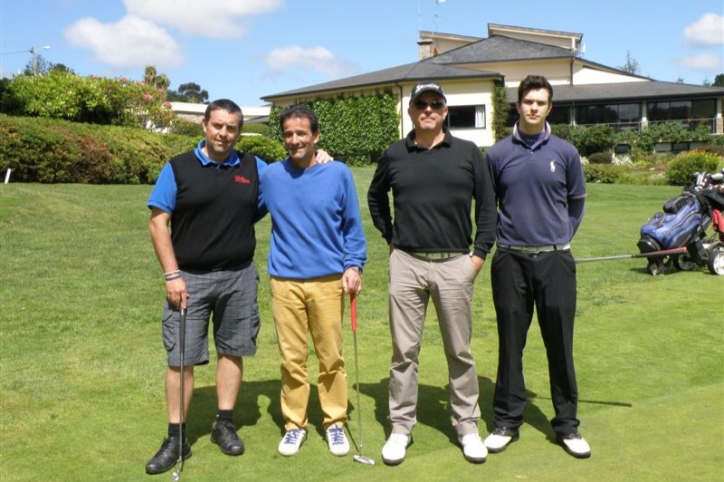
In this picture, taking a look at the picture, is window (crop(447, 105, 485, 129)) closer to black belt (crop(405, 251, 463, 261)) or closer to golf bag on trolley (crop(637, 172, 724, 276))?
golf bag on trolley (crop(637, 172, 724, 276))

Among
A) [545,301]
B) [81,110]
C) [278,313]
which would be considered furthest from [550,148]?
[81,110]

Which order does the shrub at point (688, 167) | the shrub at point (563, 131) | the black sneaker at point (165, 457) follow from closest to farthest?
the black sneaker at point (165, 457)
the shrub at point (688, 167)
the shrub at point (563, 131)

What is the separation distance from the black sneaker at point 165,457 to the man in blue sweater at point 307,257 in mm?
595

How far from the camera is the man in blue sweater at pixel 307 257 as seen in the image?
4.34 metres

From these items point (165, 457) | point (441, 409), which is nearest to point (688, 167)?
point (441, 409)

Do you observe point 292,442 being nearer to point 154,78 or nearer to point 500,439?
point 500,439

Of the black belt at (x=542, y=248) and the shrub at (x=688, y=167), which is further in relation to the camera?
the shrub at (x=688, y=167)

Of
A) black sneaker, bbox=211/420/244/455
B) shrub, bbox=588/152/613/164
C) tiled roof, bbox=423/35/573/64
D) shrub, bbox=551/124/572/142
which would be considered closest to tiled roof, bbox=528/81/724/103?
tiled roof, bbox=423/35/573/64

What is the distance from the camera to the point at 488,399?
17.8ft

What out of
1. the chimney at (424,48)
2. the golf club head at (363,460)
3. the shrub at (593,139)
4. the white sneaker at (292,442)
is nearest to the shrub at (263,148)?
the shrub at (593,139)

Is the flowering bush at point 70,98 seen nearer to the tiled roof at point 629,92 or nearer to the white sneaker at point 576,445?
the white sneaker at point 576,445

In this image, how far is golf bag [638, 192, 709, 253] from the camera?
988 cm

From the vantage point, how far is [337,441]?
4.45m

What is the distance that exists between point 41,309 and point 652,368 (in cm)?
Result: 600
